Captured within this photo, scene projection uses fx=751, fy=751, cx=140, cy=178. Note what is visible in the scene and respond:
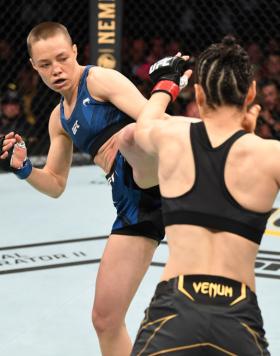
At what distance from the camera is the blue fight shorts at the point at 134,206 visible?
2309 millimetres

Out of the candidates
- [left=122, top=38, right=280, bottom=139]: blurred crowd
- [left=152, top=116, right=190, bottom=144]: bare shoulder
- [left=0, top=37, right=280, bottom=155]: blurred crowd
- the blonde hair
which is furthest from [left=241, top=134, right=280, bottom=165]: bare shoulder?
[left=0, top=37, right=280, bottom=155]: blurred crowd

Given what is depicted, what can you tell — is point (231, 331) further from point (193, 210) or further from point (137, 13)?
point (137, 13)

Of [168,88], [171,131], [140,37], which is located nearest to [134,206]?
[168,88]

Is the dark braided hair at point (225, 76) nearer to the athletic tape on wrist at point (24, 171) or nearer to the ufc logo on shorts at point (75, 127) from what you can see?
the ufc logo on shorts at point (75, 127)

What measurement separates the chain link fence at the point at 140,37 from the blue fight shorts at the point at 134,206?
12.2ft

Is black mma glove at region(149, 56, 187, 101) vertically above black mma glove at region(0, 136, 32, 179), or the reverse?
black mma glove at region(149, 56, 187, 101)

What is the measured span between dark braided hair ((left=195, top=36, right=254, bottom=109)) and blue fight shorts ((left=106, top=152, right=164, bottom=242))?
772mm

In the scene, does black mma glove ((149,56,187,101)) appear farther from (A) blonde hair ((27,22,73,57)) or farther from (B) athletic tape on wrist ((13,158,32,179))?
(B) athletic tape on wrist ((13,158,32,179))

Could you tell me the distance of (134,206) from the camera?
7.61ft

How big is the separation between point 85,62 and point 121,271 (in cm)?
448

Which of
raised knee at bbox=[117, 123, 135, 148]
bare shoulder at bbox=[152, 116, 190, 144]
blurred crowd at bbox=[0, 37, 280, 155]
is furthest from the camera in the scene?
blurred crowd at bbox=[0, 37, 280, 155]

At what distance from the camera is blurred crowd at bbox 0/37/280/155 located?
6.01m

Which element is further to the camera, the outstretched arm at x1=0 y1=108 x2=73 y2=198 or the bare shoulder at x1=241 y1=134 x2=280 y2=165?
the outstretched arm at x1=0 y1=108 x2=73 y2=198

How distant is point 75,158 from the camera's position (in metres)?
6.11
